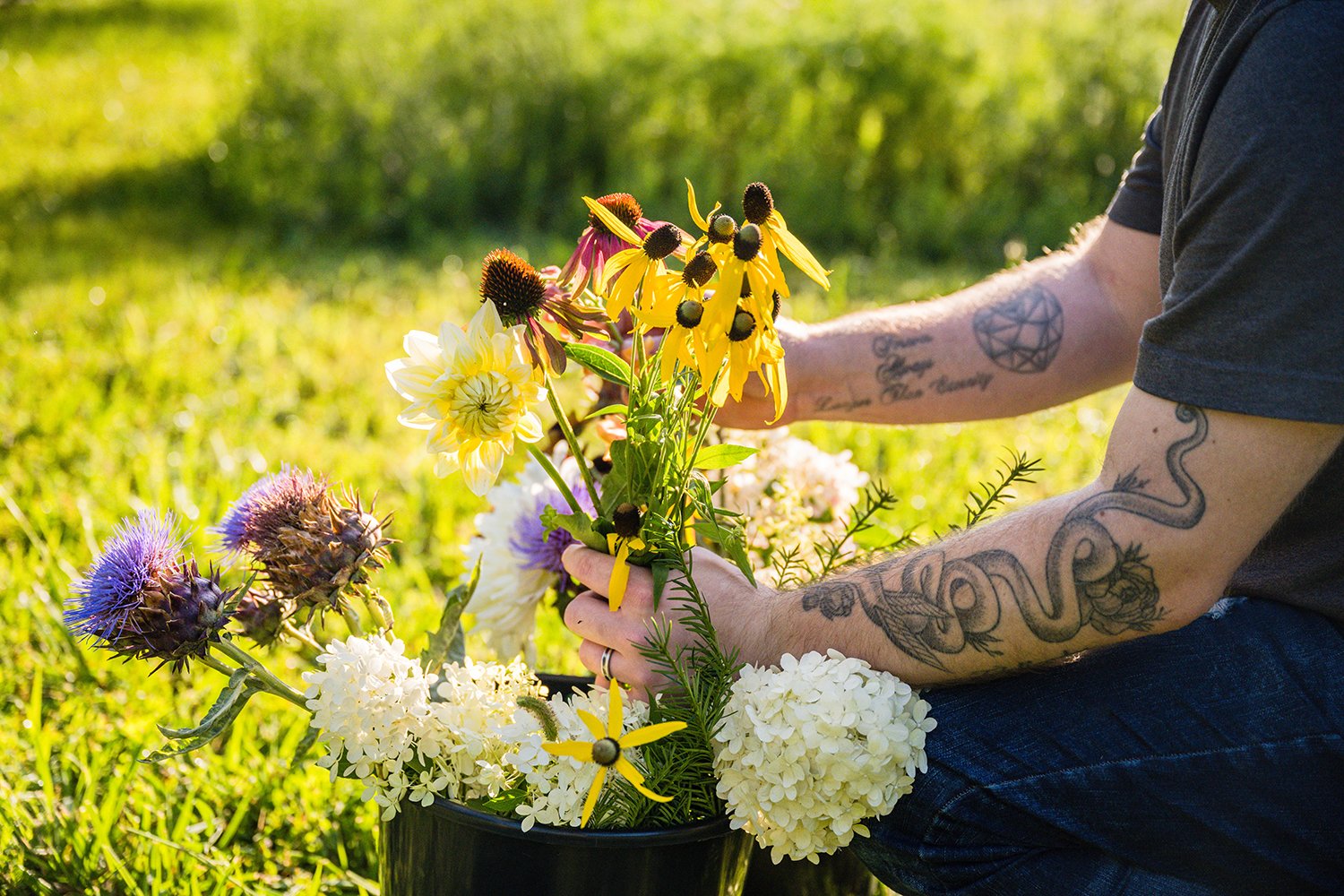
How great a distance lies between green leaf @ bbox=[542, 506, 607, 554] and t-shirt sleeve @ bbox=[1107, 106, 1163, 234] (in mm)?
975

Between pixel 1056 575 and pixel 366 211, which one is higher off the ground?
pixel 366 211

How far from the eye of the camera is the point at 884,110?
18.1 ft

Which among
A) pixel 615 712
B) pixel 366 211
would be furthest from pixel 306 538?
pixel 366 211

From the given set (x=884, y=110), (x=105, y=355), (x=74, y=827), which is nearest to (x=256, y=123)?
(x=105, y=355)

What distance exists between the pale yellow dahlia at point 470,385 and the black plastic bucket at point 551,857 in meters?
0.37

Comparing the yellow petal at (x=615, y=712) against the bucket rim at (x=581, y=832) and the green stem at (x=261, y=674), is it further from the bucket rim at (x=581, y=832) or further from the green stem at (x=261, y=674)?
the green stem at (x=261, y=674)

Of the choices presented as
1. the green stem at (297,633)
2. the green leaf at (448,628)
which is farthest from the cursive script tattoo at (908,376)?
the green stem at (297,633)

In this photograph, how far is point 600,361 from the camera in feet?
4.30

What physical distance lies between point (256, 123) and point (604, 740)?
15.8 ft

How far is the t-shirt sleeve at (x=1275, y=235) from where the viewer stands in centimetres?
112

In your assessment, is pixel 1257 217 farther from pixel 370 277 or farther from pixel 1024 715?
pixel 370 277

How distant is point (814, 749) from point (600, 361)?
0.47m

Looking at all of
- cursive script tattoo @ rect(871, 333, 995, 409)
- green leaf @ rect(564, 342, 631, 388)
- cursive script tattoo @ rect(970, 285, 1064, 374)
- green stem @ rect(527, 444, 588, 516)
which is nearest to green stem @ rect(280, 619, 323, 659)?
green stem @ rect(527, 444, 588, 516)

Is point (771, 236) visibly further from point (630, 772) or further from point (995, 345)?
point (995, 345)
